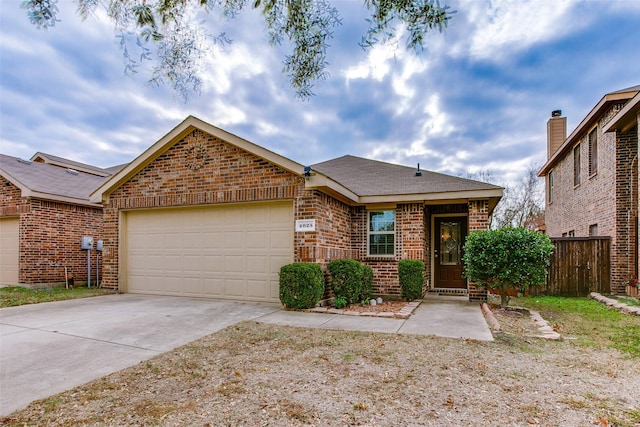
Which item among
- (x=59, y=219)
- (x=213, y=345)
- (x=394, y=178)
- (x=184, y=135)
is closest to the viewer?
(x=213, y=345)

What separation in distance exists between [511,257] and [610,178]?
213 inches

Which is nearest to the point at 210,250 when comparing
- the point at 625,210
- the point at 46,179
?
the point at 46,179

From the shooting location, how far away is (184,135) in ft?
29.0

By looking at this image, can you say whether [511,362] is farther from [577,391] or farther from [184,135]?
[184,135]

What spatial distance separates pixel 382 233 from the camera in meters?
9.54

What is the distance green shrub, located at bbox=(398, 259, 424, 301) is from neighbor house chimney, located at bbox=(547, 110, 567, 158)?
12.2 metres

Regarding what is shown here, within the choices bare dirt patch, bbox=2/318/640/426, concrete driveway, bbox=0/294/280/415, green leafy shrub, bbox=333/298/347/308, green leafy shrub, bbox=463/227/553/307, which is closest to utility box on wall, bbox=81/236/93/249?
concrete driveway, bbox=0/294/280/415

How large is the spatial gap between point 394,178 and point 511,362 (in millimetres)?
7037

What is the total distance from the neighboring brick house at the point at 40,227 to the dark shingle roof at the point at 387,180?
8305mm

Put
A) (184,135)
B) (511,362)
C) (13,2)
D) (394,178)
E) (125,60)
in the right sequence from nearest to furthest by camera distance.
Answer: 1. (13,2)
2. (125,60)
3. (511,362)
4. (184,135)
5. (394,178)

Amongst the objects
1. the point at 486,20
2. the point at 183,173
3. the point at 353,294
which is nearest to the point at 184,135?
the point at 183,173

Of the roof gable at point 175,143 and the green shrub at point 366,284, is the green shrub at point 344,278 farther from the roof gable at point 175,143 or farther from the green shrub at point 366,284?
the roof gable at point 175,143

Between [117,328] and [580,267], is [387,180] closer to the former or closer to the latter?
[580,267]

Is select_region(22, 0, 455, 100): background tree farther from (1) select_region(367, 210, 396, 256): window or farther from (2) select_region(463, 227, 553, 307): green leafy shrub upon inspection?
(1) select_region(367, 210, 396, 256): window
